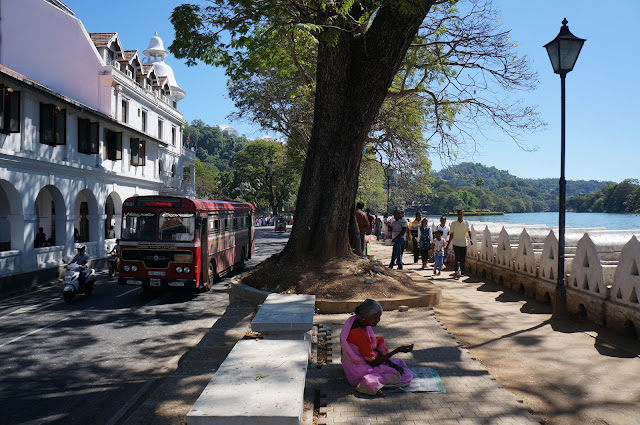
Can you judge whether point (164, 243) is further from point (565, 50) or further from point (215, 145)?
point (215, 145)

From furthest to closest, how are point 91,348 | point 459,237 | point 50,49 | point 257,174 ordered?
point 257,174, point 50,49, point 459,237, point 91,348

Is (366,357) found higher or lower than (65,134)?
lower

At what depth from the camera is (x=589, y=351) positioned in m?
6.26

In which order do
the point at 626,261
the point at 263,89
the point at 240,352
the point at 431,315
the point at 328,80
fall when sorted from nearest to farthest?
the point at 240,352 < the point at 626,261 < the point at 431,315 < the point at 328,80 < the point at 263,89

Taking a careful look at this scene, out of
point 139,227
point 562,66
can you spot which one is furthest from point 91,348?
point 562,66

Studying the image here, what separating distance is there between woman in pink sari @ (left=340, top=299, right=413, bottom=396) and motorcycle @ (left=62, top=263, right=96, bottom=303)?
9.90 meters

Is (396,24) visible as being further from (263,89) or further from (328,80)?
(263,89)

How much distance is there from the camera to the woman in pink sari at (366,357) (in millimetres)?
4777

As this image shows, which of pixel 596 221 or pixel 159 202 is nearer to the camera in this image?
pixel 159 202

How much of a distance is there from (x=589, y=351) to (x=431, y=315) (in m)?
2.59

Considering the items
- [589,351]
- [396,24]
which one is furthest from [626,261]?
[396,24]

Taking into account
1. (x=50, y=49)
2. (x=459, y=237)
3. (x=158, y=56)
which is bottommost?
(x=459, y=237)

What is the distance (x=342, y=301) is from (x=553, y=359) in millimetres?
3484

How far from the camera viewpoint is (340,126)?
33.0 feet
